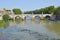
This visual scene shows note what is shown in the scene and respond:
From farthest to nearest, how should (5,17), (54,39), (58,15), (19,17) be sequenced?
(19,17) < (58,15) < (5,17) < (54,39)

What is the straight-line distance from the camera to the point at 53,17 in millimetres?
73625

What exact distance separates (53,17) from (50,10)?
49.4 ft

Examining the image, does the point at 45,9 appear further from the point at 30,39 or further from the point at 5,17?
the point at 30,39

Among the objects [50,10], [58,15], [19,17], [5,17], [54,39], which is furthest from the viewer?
[50,10]

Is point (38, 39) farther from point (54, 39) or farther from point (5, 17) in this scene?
point (5, 17)

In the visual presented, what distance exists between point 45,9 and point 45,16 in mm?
12487

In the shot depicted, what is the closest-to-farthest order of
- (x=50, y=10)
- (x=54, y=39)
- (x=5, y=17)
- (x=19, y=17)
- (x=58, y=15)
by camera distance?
(x=54, y=39)
(x=5, y=17)
(x=58, y=15)
(x=19, y=17)
(x=50, y=10)

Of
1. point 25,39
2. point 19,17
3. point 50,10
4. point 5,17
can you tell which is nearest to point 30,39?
point 25,39

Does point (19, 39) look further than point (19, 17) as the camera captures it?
No

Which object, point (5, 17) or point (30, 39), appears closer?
point (30, 39)

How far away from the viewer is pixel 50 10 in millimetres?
88375

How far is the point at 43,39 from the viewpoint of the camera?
20.5 meters

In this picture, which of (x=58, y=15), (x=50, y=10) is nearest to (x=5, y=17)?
(x=58, y=15)

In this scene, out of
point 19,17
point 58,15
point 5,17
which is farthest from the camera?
point 19,17
